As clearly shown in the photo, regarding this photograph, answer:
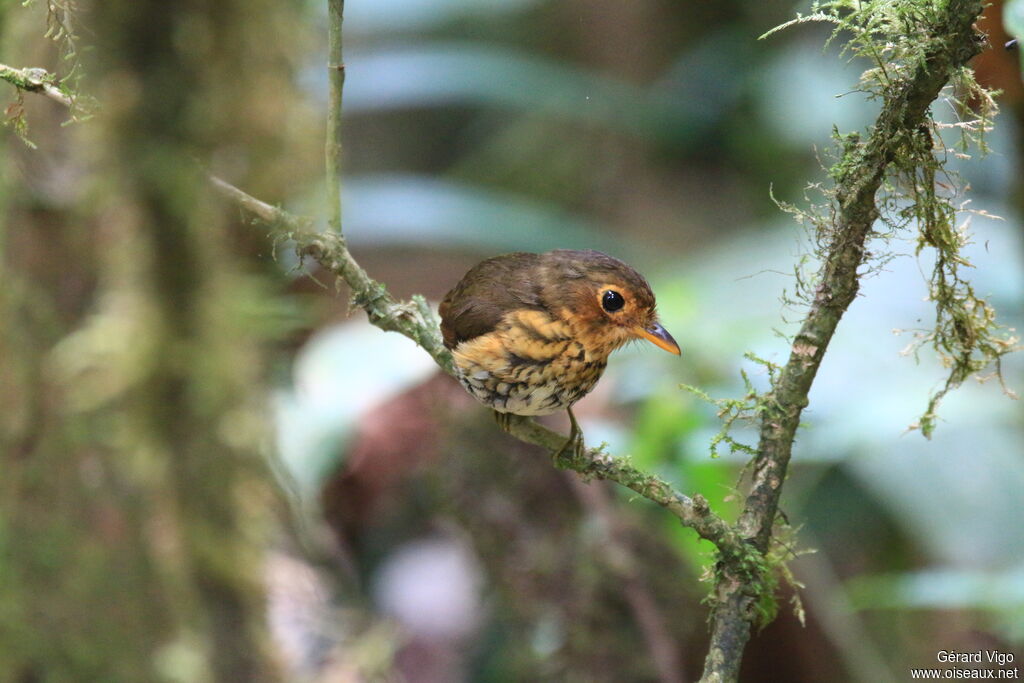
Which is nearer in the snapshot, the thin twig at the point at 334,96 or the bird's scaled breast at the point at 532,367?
the thin twig at the point at 334,96

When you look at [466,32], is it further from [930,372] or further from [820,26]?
[930,372]

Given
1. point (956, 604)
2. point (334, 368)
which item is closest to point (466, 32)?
point (334, 368)

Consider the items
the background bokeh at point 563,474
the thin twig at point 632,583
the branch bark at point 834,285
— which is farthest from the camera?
the background bokeh at point 563,474

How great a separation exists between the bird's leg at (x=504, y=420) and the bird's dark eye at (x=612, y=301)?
10.0 inches

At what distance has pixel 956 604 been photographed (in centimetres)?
202

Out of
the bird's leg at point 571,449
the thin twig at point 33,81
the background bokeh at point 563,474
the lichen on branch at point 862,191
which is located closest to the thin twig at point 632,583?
the background bokeh at point 563,474

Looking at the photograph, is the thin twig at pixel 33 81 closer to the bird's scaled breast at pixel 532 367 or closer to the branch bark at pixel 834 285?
the bird's scaled breast at pixel 532 367

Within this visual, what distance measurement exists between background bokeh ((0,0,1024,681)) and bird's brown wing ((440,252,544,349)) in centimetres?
27

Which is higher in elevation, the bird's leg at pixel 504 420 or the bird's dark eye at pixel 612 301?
the bird's dark eye at pixel 612 301

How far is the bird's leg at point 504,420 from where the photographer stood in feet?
5.22

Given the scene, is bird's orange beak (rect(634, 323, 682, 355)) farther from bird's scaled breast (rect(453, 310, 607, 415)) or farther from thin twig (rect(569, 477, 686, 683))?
thin twig (rect(569, 477, 686, 683))

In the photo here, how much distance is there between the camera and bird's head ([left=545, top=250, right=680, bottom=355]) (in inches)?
56.6

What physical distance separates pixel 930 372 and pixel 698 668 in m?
1.35

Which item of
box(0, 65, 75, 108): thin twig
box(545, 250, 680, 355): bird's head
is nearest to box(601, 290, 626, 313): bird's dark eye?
box(545, 250, 680, 355): bird's head
